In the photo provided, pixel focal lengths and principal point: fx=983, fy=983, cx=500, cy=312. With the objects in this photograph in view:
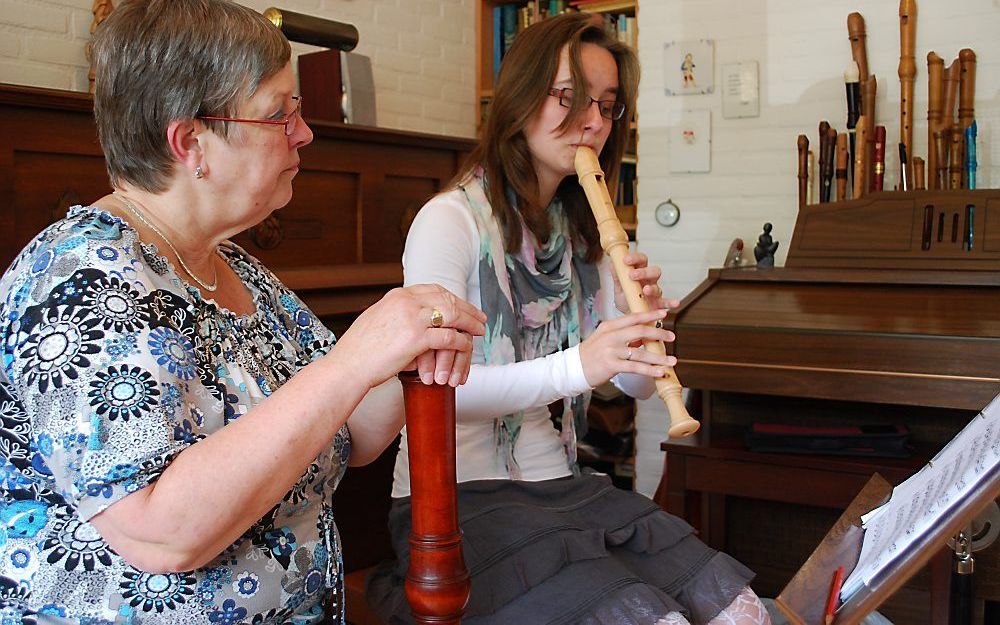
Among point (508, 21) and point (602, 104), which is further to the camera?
point (508, 21)

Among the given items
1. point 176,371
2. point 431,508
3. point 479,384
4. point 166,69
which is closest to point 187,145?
point 166,69

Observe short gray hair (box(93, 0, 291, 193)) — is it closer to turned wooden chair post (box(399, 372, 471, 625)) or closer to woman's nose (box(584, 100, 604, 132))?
turned wooden chair post (box(399, 372, 471, 625))

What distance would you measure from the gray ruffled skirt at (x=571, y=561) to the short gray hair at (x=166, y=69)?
67cm

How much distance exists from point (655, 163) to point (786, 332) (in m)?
1.24

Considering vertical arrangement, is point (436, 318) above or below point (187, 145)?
below

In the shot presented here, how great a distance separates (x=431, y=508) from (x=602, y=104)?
99 cm

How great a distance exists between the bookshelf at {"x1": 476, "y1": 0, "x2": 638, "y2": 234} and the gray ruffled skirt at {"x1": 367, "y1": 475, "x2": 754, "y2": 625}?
110 inches

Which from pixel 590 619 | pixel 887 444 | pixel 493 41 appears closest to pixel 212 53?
pixel 590 619

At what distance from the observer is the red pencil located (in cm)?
93

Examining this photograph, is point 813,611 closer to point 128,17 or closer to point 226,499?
point 226,499

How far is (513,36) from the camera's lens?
4.46m

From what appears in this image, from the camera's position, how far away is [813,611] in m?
0.98

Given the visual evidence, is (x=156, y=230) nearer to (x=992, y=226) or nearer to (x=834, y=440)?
(x=834, y=440)

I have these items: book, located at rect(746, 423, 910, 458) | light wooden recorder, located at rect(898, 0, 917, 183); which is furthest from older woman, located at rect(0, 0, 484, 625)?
light wooden recorder, located at rect(898, 0, 917, 183)
